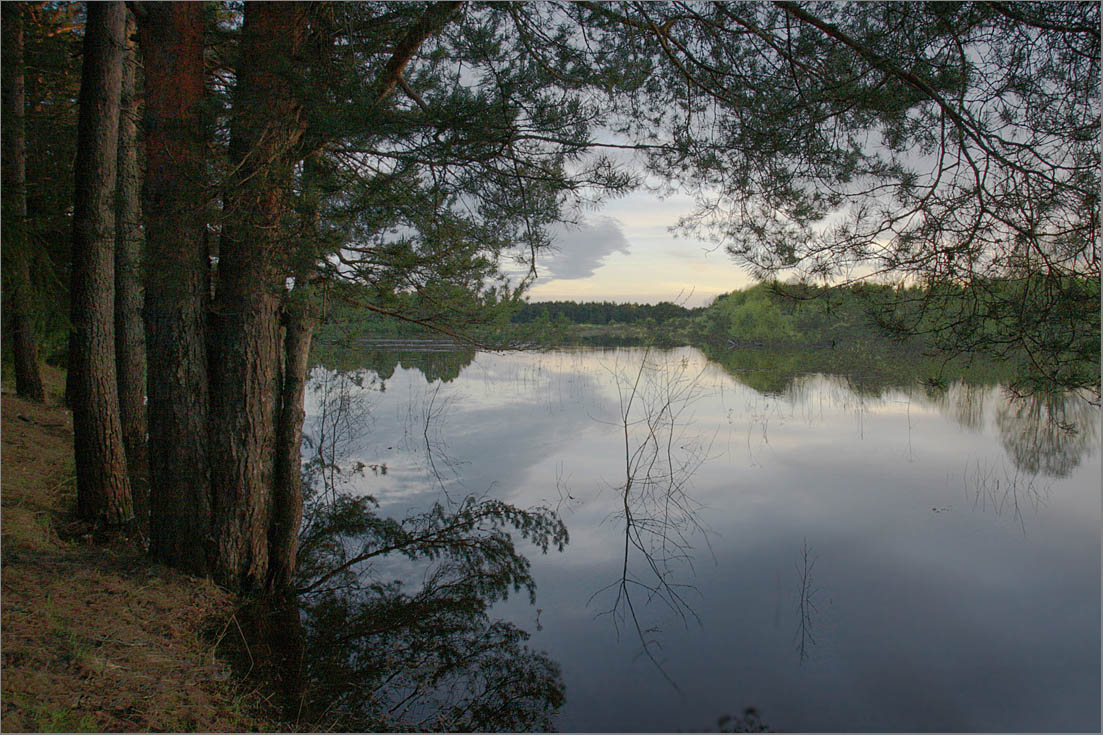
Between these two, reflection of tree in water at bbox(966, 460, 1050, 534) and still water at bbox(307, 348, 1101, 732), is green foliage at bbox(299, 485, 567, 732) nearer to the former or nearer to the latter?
still water at bbox(307, 348, 1101, 732)

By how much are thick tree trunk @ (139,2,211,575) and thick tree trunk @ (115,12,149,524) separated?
4.08 ft

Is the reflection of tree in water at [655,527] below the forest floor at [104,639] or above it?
below

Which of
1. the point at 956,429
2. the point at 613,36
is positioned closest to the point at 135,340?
the point at 613,36

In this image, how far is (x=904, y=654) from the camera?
330 cm

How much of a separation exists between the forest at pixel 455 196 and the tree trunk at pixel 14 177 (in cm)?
169

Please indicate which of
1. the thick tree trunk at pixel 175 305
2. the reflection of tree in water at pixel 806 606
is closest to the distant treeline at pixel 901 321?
the thick tree trunk at pixel 175 305

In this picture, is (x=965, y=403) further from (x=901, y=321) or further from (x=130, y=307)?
(x=130, y=307)

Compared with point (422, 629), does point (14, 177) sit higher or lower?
higher

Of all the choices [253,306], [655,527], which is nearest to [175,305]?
[253,306]

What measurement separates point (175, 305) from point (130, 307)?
2066mm

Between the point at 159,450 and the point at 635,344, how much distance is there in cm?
2587

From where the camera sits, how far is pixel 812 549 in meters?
4.83

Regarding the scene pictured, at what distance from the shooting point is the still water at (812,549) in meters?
3.07

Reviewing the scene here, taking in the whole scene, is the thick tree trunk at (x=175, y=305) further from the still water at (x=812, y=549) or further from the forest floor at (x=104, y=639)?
the still water at (x=812, y=549)
